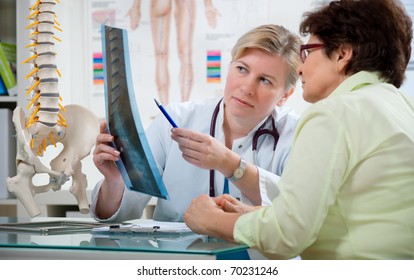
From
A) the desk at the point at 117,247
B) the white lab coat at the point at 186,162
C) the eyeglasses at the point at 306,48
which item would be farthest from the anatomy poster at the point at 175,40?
the desk at the point at 117,247

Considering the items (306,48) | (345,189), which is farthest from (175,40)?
(345,189)

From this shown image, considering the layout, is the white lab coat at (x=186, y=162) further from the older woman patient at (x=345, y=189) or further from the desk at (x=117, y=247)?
the older woman patient at (x=345, y=189)

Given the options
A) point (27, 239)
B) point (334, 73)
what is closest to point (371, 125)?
point (334, 73)

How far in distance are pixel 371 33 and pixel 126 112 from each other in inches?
26.9

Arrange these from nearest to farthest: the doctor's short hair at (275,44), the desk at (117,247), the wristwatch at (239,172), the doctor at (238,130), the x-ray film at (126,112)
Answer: the desk at (117,247) → the x-ray film at (126,112) → the wristwatch at (239,172) → the doctor at (238,130) → the doctor's short hair at (275,44)

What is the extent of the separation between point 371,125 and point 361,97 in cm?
7

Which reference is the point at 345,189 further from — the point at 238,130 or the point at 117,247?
the point at 238,130

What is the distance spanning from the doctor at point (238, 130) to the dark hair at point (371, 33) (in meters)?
0.67

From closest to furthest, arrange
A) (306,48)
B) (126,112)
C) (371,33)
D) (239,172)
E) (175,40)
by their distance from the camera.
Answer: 1. (371,33)
2. (306,48)
3. (126,112)
4. (239,172)
5. (175,40)

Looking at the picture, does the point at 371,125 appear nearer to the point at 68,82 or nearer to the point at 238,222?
the point at 238,222

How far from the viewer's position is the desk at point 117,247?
128cm

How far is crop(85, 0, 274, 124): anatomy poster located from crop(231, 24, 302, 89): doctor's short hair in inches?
50.2

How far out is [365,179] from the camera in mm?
1323

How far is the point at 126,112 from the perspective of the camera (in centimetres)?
175
